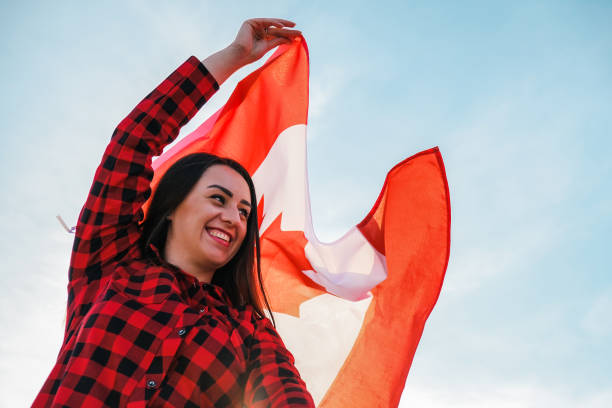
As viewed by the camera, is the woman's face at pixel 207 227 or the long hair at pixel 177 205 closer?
the woman's face at pixel 207 227

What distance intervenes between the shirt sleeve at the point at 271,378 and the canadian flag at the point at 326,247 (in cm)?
113

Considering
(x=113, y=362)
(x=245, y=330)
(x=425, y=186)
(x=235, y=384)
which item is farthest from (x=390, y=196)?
(x=113, y=362)

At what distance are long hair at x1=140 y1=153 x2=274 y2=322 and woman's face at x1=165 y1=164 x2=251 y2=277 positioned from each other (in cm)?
5

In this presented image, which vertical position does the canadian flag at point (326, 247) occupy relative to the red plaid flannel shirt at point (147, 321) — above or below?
above

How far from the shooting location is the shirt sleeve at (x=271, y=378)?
2.28 metres

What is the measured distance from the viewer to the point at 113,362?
7.08 feet

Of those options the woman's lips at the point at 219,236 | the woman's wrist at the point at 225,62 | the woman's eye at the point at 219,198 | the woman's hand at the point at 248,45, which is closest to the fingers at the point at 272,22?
the woman's hand at the point at 248,45

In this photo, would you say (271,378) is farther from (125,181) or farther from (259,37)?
(259,37)

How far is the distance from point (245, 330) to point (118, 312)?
66 cm

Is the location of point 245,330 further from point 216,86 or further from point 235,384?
point 216,86

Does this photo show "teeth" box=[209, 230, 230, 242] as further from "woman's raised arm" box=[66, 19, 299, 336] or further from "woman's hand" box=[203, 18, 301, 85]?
"woman's hand" box=[203, 18, 301, 85]

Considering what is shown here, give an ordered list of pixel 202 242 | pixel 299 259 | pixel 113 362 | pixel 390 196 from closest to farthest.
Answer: pixel 113 362, pixel 202 242, pixel 299 259, pixel 390 196

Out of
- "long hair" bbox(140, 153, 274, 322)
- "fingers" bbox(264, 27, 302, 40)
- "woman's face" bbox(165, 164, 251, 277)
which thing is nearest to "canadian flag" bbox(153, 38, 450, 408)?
"fingers" bbox(264, 27, 302, 40)

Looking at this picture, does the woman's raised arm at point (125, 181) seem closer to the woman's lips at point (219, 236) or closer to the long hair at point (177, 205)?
the long hair at point (177, 205)
